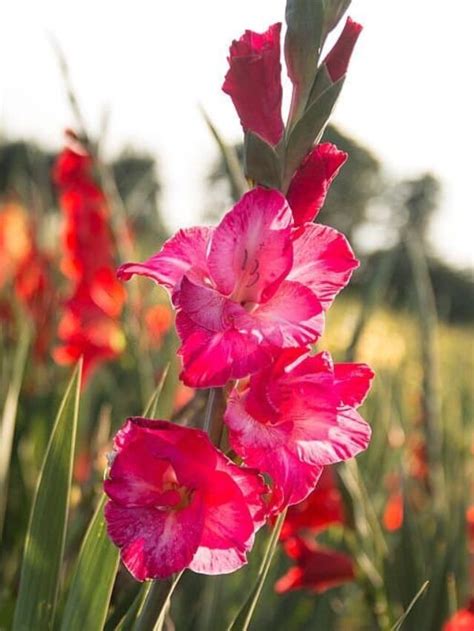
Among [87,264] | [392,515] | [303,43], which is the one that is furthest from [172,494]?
[87,264]

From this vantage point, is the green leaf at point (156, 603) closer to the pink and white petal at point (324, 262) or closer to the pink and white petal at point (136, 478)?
the pink and white petal at point (136, 478)

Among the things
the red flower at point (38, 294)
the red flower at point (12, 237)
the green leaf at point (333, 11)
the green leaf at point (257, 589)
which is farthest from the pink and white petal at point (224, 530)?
the red flower at point (12, 237)

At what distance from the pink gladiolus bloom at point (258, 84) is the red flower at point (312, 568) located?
0.55 m

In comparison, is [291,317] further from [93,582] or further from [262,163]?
[93,582]

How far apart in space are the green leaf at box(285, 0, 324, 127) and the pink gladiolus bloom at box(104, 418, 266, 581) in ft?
0.54

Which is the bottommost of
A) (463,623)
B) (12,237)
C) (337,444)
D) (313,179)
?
(463,623)

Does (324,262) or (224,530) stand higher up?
(324,262)

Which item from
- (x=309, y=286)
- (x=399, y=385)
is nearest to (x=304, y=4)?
(x=309, y=286)

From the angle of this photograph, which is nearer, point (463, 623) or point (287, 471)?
point (287, 471)

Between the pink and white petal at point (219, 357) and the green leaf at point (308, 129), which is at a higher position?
the green leaf at point (308, 129)

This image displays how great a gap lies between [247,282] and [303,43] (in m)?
→ 0.12

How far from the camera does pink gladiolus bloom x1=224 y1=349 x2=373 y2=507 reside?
432mm

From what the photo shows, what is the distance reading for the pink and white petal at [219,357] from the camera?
16.0 inches

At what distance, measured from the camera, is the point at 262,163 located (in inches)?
17.9
